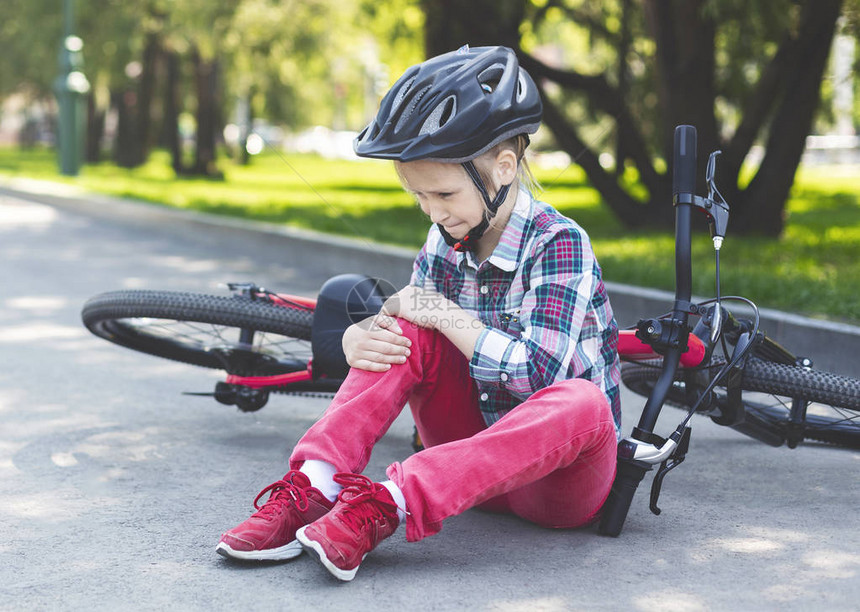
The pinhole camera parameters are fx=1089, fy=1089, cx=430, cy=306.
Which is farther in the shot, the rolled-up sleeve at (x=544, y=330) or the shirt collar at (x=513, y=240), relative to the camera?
the shirt collar at (x=513, y=240)

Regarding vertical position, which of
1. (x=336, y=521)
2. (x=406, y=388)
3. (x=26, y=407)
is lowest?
(x=26, y=407)

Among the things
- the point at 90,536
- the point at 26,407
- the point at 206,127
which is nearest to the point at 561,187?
the point at 206,127

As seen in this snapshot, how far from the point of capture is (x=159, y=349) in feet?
14.1

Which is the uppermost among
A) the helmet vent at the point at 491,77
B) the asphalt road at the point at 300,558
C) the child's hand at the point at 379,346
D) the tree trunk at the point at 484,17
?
the tree trunk at the point at 484,17

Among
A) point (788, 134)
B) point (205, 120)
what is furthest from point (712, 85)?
point (205, 120)

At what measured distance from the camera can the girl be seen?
103 inches

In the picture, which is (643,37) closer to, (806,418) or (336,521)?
(806,418)

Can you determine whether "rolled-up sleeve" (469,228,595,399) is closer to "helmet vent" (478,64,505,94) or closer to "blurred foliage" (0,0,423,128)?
"helmet vent" (478,64,505,94)

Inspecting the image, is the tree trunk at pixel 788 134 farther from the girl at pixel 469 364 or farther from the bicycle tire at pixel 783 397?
the girl at pixel 469 364

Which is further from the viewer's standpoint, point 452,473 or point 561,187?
point 561,187

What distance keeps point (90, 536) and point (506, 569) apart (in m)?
1.15

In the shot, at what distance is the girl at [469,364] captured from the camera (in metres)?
2.61

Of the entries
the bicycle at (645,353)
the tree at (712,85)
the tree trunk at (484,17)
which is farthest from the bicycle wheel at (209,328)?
the tree trunk at (484,17)

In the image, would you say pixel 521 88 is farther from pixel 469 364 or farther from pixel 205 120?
pixel 205 120
